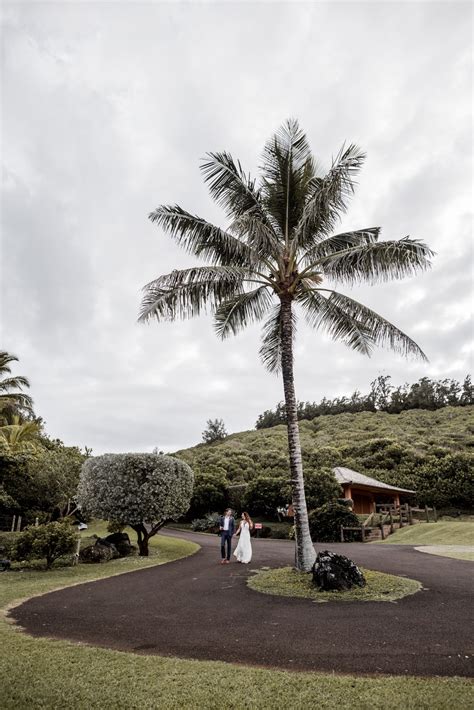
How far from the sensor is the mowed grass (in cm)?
938

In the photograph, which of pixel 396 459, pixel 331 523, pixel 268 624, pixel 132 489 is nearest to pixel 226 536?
pixel 132 489

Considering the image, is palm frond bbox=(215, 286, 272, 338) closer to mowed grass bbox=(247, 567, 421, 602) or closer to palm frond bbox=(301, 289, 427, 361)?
palm frond bbox=(301, 289, 427, 361)

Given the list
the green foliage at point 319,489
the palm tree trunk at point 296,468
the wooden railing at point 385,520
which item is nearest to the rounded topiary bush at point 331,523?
the wooden railing at point 385,520

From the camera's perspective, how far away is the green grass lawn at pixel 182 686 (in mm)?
4703

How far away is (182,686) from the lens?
5.16 metres

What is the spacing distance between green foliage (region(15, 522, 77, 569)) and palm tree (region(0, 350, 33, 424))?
73.0ft

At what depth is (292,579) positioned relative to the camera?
11.2 metres

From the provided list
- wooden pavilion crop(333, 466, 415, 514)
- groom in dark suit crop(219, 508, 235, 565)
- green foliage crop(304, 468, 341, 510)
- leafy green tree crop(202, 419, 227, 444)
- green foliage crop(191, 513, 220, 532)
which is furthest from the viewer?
leafy green tree crop(202, 419, 227, 444)

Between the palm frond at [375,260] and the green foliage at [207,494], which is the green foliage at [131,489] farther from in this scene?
the green foliage at [207,494]

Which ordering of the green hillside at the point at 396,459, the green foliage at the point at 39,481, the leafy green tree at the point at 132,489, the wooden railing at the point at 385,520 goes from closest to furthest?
the leafy green tree at the point at 132,489 < the wooden railing at the point at 385,520 < the green foliage at the point at 39,481 < the green hillside at the point at 396,459

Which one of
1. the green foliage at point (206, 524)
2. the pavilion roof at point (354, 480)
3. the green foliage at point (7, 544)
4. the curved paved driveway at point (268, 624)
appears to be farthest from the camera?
the green foliage at point (206, 524)

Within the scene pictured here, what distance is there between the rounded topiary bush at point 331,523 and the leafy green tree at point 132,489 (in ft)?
25.5

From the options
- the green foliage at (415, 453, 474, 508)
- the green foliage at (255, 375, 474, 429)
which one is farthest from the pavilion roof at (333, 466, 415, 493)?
the green foliage at (255, 375, 474, 429)

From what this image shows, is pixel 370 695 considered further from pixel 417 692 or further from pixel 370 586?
pixel 370 586
